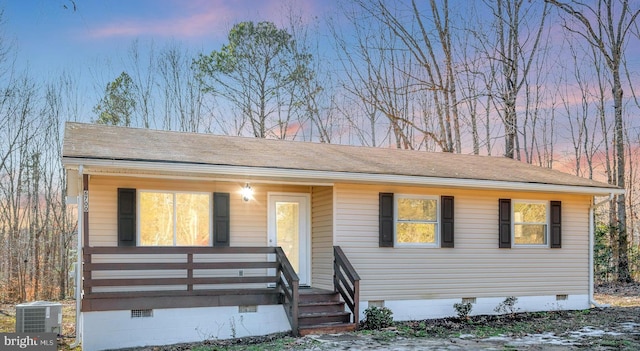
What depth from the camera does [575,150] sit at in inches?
1003

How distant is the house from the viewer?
9328 mm

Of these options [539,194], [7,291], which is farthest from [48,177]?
[539,194]

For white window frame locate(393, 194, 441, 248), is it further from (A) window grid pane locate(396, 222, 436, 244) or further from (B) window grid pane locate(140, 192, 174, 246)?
(B) window grid pane locate(140, 192, 174, 246)

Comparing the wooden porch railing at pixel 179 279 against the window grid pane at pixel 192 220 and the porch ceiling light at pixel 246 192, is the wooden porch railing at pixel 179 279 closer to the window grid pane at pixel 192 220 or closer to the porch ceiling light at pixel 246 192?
the window grid pane at pixel 192 220

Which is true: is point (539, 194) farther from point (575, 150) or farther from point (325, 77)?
point (575, 150)

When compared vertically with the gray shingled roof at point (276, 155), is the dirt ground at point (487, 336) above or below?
below

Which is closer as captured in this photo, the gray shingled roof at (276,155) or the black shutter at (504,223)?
the gray shingled roof at (276,155)

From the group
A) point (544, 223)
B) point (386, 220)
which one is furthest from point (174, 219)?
point (544, 223)

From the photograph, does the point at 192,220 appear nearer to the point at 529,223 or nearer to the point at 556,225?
the point at 529,223

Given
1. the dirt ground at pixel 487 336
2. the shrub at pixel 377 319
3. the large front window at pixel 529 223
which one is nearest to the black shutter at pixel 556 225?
the large front window at pixel 529 223

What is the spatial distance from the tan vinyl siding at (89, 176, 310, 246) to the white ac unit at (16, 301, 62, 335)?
5.49 ft

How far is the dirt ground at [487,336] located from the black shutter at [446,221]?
61.8 inches

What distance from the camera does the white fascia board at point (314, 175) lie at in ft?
28.9

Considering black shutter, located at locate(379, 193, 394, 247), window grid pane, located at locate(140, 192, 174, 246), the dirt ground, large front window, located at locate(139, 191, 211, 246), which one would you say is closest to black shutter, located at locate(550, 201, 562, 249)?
the dirt ground
